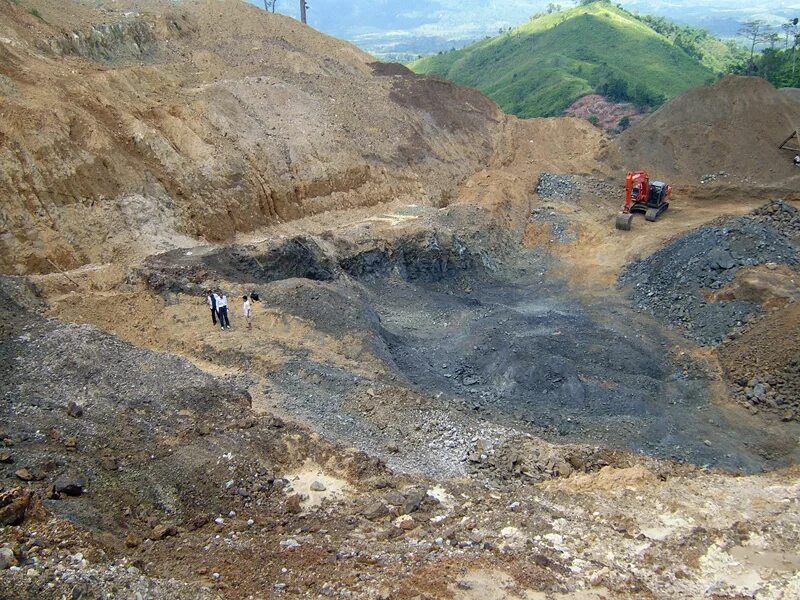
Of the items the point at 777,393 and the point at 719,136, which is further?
the point at 719,136

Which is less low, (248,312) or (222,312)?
(222,312)

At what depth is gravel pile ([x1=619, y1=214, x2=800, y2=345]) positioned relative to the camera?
17.8 m

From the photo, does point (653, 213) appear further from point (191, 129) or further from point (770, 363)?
point (191, 129)

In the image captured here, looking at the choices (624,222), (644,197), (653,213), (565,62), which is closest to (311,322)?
(624,222)

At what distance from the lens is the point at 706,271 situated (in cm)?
1928

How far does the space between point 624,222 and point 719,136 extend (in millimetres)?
8015

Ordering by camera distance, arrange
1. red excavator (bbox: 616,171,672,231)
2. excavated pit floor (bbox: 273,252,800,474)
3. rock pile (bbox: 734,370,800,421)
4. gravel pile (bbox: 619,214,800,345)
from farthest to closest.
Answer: red excavator (bbox: 616,171,672,231) → gravel pile (bbox: 619,214,800,345) → rock pile (bbox: 734,370,800,421) → excavated pit floor (bbox: 273,252,800,474)

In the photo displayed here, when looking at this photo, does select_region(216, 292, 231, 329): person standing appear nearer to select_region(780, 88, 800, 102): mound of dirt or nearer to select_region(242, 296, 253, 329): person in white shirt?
select_region(242, 296, 253, 329): person in white shirt

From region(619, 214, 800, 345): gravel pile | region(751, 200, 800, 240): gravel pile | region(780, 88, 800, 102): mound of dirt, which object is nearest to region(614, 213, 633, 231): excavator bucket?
region(619, 214, 800, 345): gravel pile

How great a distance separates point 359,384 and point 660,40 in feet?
216

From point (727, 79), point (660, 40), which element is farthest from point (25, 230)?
point (660, 40)

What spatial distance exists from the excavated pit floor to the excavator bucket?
13.2 ft

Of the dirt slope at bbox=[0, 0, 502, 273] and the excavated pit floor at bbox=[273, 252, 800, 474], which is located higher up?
the dirt slope at bbox=[0, 0, 502, 273]

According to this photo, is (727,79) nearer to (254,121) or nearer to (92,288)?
(254,121)
